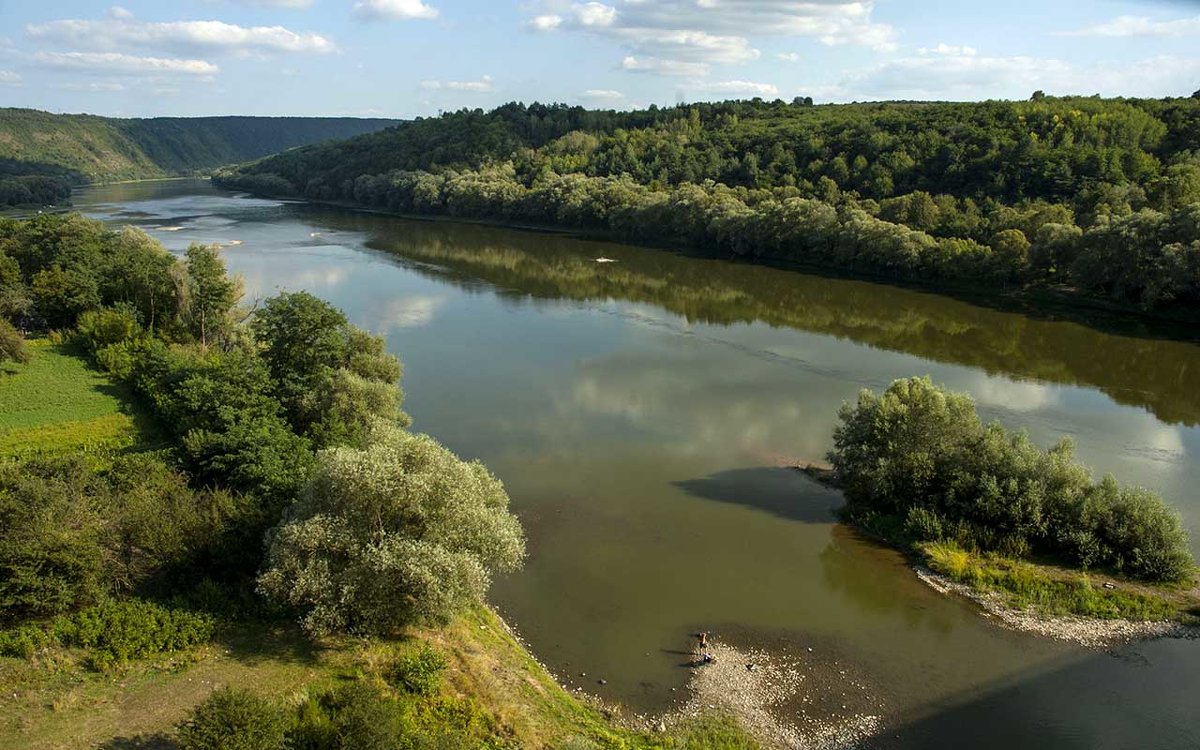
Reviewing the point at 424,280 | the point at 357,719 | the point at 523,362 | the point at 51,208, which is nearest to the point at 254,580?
the point at 357,719

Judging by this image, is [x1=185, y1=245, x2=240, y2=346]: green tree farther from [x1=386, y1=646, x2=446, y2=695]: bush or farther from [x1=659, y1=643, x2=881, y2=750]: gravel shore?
[x1=659, y1=643, x2=881, y2=750]: gravel shore

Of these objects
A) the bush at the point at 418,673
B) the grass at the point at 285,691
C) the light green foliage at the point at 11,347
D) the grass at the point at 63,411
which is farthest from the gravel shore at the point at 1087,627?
the light green foliage at the point at 11,347

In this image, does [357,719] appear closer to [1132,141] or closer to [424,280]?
[424,280]

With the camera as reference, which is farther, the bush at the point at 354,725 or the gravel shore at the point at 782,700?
the gravel shore at the point at 782,700

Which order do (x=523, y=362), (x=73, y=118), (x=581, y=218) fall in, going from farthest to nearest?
(x=73, y=118), (x=581, y=218), (x=523, y=362)

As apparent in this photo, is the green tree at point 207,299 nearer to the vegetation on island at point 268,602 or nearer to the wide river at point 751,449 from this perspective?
the wide river at point 751,449
